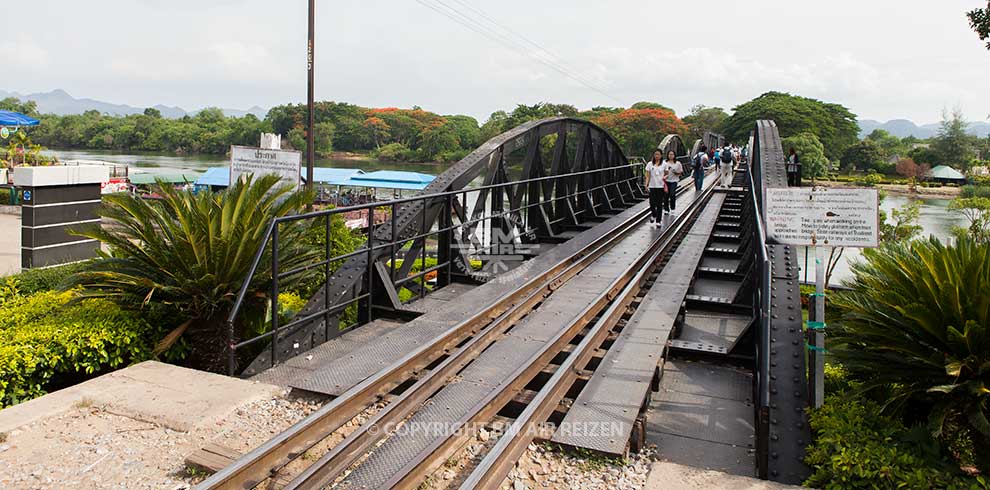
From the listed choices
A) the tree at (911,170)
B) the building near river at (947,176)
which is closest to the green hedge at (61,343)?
the tree at (911,170)

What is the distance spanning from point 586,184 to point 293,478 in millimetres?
13091

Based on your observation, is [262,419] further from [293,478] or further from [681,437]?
[681,437]

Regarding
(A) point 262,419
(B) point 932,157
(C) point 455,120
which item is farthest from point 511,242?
(B) point 932,157

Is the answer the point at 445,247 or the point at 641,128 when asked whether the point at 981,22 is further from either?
the point at 641,128

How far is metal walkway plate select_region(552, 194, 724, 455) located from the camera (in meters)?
4.39

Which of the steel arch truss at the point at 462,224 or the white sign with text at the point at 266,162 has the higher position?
the white sign with text at the point at 266,162

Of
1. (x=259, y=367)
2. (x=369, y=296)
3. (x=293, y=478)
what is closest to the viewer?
(x=293, y=478)

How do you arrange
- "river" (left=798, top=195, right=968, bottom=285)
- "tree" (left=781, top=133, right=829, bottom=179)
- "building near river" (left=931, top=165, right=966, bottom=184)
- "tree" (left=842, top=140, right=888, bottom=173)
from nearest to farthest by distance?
1. "river" (left=798, top=195, right=968, bottom=285)
2. "tree" (left=781, top=133, right=829, bottom=179)
3. "building near river" (left=931, top=165, right=966, bottom=184)
4. "tree" (left=842, top=140, right=888, bottom=173)

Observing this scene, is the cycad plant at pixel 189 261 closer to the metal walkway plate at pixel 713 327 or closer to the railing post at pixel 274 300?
the railing post at pixel 274 300

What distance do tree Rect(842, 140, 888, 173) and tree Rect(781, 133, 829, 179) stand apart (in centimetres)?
1812

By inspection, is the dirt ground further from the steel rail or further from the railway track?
the steel rail

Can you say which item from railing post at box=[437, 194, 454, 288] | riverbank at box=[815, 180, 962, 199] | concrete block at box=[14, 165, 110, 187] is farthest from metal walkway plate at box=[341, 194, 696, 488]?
riverbank at box=[815, 180, 962, 199]

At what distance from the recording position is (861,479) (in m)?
3.71

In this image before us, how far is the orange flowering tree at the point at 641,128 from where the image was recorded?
81.0 m
